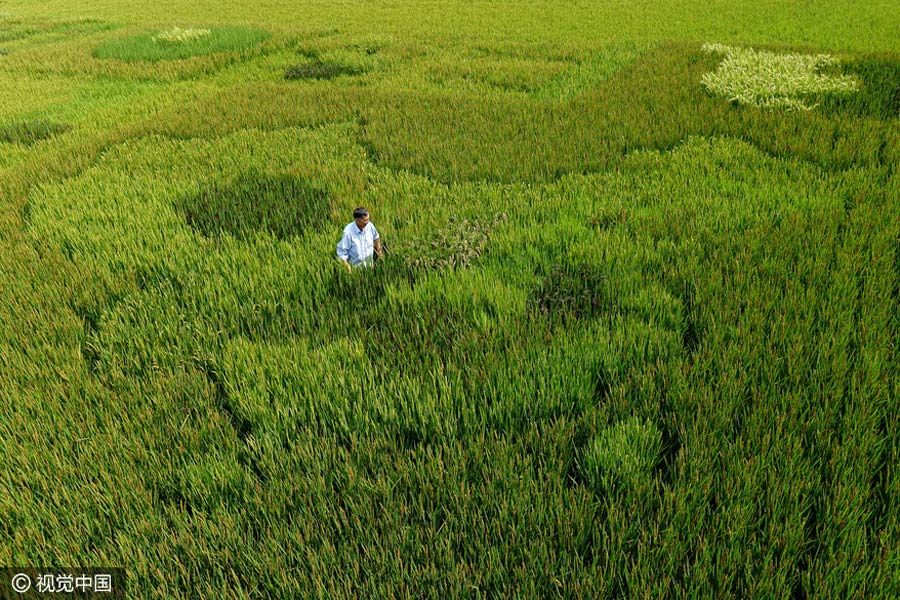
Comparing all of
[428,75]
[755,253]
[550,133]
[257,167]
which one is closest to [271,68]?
[428,75]

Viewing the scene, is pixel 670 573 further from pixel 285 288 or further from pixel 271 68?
pixel 271 68

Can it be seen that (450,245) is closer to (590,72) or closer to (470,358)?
(470,358)

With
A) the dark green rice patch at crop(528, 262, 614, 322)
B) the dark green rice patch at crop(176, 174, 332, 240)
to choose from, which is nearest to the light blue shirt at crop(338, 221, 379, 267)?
the dark green rice patch at crop(176, 174, 332, 240)

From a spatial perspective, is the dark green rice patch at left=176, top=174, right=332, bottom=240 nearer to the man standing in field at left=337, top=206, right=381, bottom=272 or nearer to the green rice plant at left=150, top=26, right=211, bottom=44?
the man standing in field at left=337, top=206, right=381, bottom=272

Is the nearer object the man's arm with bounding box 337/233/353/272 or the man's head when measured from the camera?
the man's head

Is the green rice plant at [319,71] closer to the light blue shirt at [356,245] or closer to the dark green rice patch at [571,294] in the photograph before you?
the light blue shirt at [356,245]

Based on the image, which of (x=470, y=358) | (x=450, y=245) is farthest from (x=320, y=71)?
Result: (x=470, y=358)
